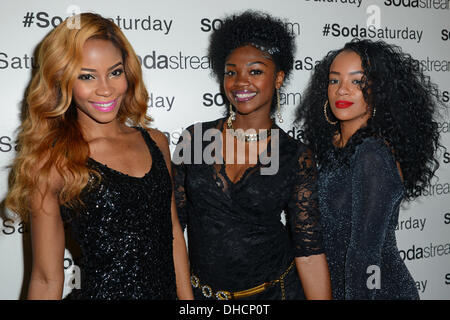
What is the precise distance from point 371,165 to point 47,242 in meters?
1.43

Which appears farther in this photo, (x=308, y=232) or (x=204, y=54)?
(x=204, y=54)

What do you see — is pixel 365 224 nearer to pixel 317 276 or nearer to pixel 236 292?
pixel 317 276

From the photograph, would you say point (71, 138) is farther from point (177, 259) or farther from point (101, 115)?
point (177, 259)

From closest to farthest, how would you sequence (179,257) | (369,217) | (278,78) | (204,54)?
(369,217) → (179,257) → (278,78) → (204,54)

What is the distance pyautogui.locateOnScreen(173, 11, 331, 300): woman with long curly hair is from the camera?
1819 mm

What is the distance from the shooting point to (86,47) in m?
1.43

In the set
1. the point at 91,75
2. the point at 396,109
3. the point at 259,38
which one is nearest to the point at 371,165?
the point at 396,109

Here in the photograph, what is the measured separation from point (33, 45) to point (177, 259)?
1.52 metres

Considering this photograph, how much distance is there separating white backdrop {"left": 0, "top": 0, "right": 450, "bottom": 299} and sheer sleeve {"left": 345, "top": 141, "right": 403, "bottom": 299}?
1.03m

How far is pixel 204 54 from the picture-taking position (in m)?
2.43

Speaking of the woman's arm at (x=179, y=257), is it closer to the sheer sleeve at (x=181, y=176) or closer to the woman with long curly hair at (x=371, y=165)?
the sheer sleeve at (x=181, y=176)

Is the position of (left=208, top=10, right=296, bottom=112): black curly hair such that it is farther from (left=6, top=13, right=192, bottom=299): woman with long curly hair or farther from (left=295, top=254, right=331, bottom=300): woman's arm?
(left=295, top=254, right=331, bottom=300): woman's arm

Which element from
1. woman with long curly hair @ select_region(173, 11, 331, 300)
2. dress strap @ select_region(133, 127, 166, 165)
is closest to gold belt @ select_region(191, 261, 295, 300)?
woman with long curly hair @ select_region(173, 11, 331, 300)
